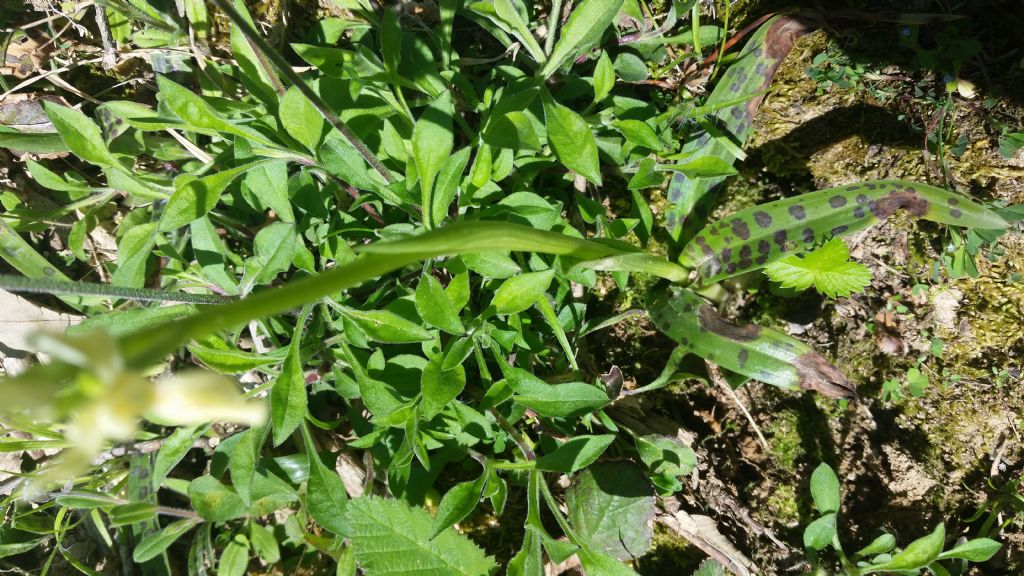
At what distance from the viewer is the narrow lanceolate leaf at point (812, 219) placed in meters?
1.81

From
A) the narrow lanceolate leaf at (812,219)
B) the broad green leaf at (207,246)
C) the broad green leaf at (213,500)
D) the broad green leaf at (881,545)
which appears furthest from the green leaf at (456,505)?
the broad green leaf at (881,545)

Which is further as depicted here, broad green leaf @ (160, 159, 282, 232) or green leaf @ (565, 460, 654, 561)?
green leaf @ (565, 460, 654, 561)

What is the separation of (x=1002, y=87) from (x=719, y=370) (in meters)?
1.29

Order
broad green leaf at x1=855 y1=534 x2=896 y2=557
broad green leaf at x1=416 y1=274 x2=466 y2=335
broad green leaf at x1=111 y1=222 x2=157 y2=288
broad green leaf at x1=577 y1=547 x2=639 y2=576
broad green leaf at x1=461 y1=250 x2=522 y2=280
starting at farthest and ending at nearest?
broad green leaf at x1=855 y1=534 x2=896 y2=557 < broad green leaf at x1=111 y1=222 x2=157 y2=288 < broad green leaf at x1=577 y1=547 x2=639 y2=576 < broad green leaf at x1=461 y1=250 x2=522 y2=280 < broad green leaf at x1=416 y1=274 x2=466 y2=335

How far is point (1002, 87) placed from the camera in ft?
6.59

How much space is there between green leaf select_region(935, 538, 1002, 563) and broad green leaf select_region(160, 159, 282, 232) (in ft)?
7.53

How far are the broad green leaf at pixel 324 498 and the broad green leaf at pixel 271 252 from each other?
44cm

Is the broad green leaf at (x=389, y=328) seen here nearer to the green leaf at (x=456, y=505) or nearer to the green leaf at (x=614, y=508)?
the green leaf at (x=456, y=505)

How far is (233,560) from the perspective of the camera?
90.0 inches

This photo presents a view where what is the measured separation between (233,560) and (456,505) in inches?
44.9

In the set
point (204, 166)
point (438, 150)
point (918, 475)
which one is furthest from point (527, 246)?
Result: point (918, 475)

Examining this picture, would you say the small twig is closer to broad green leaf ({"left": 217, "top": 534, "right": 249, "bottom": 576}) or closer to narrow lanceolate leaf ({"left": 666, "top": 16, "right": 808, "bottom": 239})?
narrow lanceolate leaf ({"left": 666, "top": 16, "right": 808, "bottom": 239})

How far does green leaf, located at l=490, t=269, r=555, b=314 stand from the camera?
1555mm

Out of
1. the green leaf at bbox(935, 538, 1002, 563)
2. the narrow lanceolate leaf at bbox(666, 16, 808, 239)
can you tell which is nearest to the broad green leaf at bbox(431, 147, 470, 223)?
the narrow lanceolate leaf at bbox(666, 16, 808, 239)
